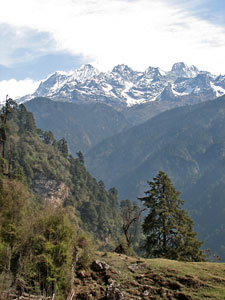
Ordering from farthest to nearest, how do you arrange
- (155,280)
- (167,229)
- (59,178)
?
1. (59,178)
2. (167,229)
3. (155,280)

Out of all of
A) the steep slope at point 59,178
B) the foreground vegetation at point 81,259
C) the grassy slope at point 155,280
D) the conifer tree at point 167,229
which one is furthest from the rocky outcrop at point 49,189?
the grassy slope at point 155,280

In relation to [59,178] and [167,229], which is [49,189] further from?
[167,229]

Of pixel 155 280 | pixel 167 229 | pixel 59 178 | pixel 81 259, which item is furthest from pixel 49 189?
pixel 155 280

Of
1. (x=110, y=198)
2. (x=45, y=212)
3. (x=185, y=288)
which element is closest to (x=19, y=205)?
(x=45, y=212)

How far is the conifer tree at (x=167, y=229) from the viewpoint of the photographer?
104 feet

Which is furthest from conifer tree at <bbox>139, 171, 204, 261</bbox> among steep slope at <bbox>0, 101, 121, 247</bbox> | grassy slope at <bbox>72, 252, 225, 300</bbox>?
steep slope at <bbox>0, 101, 121, 247</bbox>

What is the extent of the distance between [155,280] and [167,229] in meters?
11.4

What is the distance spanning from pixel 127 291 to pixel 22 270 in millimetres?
6732

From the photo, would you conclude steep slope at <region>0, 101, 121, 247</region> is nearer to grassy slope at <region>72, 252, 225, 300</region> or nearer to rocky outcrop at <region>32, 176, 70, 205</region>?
rocky outcrop at <region>32, 176, 70, 205</region>

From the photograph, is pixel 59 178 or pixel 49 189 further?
pixel 59 178

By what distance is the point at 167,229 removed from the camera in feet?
103

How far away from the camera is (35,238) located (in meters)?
21.8

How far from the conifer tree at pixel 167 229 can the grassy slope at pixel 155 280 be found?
827 cm

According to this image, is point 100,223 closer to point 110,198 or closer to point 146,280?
point 110,198
